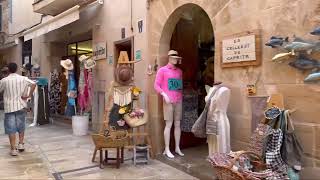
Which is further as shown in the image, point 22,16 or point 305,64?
point 22,16

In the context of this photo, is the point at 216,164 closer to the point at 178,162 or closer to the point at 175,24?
the point at 178,162

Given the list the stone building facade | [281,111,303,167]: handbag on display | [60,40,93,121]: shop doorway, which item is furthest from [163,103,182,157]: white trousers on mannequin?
[60,40,93,121]: shop doorway

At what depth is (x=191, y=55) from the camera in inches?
270

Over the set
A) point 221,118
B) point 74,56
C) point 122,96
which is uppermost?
point 74,56

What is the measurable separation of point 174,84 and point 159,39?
33.5 inches

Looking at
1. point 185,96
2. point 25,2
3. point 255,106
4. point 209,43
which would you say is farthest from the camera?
point 25,2

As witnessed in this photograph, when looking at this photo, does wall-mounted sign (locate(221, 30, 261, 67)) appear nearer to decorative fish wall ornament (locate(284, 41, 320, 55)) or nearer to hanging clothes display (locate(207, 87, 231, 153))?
hanging clothes display (locate(207, 87, 231, 153))

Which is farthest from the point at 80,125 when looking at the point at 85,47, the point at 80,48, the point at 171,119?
the point at 171,119

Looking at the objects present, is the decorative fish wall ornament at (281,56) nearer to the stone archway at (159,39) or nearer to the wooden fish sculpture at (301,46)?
the wooden fish sculpture at (301,46)

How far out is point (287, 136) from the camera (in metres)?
3.78

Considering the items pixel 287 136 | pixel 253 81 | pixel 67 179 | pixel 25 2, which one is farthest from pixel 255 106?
pixel 25 2

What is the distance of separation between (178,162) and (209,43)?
268cm

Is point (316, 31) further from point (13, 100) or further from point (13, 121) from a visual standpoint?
point (13, 121)

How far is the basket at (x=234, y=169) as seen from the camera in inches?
143
